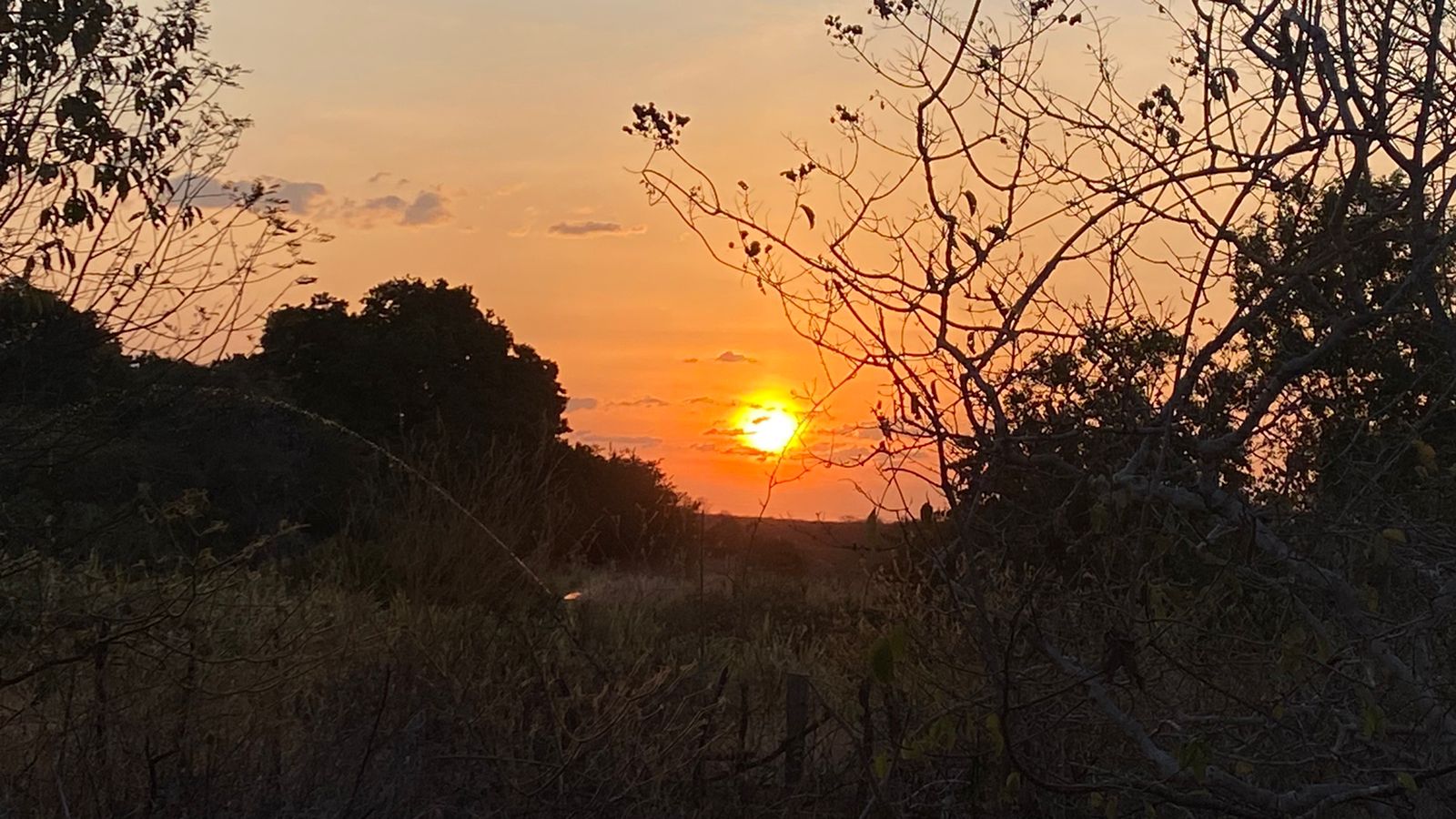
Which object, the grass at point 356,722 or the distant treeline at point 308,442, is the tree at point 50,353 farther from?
the grass at point 356,722

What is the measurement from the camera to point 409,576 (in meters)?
10.5

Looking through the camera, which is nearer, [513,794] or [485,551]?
[513,794]

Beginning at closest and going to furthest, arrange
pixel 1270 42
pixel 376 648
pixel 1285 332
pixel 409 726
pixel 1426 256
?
1. pixel 1426 256
2. pixel 1270 42
3. pixel 1285 332
4. pixel 409 726
5. pixel 376 648

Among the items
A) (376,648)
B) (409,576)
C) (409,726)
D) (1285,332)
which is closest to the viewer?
(1285,332)

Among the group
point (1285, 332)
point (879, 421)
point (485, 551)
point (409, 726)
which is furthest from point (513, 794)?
point (485, 551)

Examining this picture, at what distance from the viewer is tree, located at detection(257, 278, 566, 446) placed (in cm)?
2870

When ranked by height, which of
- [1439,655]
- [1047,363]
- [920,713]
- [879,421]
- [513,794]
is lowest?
[513,794]

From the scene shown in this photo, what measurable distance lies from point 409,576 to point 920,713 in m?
5.73

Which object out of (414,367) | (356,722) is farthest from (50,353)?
(414,367)

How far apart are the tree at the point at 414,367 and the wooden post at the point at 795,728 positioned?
21.5m

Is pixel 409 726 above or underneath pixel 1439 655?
underneath

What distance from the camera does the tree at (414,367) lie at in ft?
94.2

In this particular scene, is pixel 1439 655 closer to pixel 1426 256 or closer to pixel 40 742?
pixel 1426 256

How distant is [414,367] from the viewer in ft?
96.9
